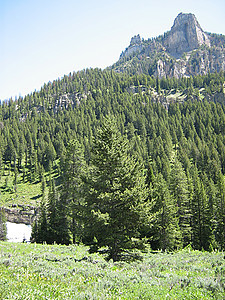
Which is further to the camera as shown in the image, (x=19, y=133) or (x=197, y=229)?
(x=19, y=133)

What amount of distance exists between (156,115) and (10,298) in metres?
155

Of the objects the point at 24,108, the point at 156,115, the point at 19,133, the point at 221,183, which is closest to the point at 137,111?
the point at 156,115

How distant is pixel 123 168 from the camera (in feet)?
51.2

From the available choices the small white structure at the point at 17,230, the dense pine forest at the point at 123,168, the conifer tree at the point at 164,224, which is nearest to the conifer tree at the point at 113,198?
the dense pine forest at the point at 123,168

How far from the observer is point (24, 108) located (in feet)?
634

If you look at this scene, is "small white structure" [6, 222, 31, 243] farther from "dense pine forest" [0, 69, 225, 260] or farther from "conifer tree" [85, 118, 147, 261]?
"conifer tree" [85, 118, 147, 261]

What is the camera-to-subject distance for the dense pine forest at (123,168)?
15.1m

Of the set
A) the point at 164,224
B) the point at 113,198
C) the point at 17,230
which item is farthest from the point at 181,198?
the point at 17,230

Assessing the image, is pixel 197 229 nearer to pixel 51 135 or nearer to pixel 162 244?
pixel 162 244

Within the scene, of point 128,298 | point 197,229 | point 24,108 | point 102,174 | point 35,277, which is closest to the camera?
point 128,298

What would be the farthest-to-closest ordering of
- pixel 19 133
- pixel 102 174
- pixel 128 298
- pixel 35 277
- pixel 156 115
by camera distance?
pixel 156 115 → pixel 19 133 → pixel 102 174 → pixel 35 277 → pixel 128 298

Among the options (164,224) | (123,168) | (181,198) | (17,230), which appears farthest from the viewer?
(17,230)

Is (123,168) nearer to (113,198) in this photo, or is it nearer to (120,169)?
(120,169)

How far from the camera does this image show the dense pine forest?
15062mm
